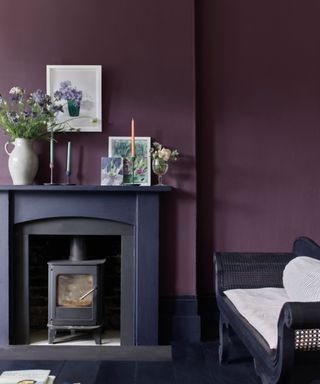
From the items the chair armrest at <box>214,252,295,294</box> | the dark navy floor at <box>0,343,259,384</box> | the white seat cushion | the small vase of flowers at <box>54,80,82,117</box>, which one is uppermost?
the small vase of flowers at <box>54,80,82,117</box>

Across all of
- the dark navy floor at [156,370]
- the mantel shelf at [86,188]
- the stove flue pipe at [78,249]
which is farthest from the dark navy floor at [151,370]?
the mantel shelf at [86,188]

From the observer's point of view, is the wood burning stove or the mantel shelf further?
the wood burning stove

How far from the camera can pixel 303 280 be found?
216cm

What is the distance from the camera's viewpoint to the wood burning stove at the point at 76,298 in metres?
3.14

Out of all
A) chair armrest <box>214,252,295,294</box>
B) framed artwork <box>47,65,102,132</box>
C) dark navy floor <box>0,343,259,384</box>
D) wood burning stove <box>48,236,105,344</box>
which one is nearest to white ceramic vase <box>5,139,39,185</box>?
framed artwork <box>47,65,102,132</box>

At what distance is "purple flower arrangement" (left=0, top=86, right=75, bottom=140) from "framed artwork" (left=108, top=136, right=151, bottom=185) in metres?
0.42

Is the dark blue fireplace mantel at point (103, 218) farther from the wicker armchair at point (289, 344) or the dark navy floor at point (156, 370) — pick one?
the wicker armchair at point (289, 344)

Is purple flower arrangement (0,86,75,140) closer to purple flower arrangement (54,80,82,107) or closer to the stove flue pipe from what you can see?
purple flower arrangement (54,80,82,107)

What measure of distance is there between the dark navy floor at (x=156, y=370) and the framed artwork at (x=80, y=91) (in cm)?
147

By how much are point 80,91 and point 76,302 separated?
54.6 inches

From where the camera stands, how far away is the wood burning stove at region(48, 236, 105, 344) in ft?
10.3

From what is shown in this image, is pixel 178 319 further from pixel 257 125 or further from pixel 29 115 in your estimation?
pixel 29 115

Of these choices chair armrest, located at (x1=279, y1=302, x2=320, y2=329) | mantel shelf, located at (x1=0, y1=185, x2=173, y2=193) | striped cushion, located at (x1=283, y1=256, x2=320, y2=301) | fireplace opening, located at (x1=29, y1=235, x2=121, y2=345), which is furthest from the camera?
fireplace opening, located at (x1=29, y1=235, x2=121, y2=345)

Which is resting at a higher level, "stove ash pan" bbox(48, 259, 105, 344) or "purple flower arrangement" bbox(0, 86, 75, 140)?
"purple flower arrangement" bbox(0, 86, 75, 140)
